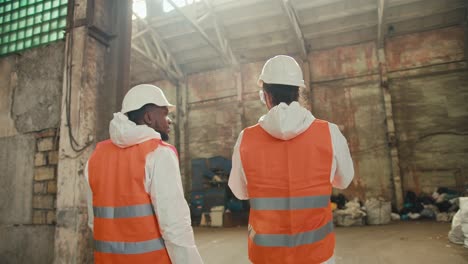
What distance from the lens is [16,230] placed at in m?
2.71

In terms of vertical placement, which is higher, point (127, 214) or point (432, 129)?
point (432, 129)

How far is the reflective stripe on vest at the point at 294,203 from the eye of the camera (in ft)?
4.78

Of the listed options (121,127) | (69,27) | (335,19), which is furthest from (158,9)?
(121,127)

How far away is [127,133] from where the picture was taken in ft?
5.32

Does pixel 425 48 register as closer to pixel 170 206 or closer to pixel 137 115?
pixel 137 115

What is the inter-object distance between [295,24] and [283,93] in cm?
730

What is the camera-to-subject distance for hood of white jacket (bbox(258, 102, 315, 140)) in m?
1.47

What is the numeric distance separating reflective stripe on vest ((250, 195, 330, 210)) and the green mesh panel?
8.29ft

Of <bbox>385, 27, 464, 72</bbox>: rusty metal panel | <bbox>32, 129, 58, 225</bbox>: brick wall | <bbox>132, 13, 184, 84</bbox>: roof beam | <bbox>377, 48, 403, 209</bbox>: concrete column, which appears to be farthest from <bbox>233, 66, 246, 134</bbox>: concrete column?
<bbox>32, 129, 58, 225</bbox>: brick wall

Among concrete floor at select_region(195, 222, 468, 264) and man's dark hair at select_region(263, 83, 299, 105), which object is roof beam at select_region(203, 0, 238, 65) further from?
man's dark hair at select_region(263, 83, 299, 105)

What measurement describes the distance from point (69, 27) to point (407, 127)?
27.4ft

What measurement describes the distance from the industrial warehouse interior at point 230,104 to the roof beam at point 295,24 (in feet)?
0.14

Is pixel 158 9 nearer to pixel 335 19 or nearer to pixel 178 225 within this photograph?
pixel 335 19

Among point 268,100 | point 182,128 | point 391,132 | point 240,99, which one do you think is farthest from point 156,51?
point 268,100
